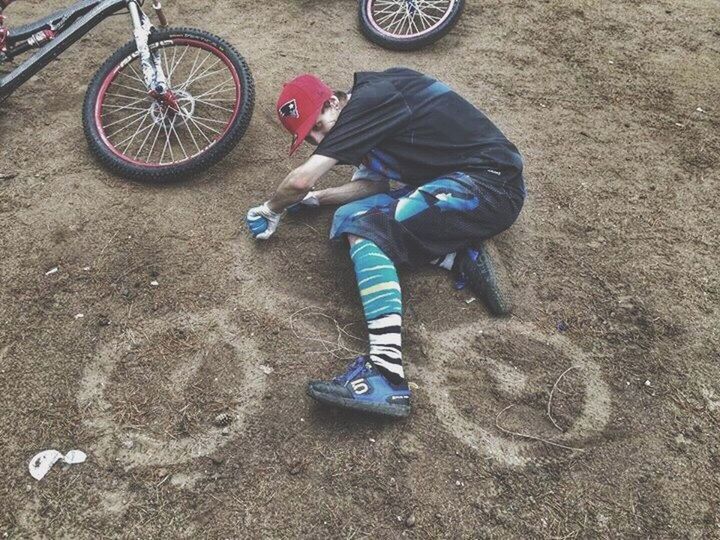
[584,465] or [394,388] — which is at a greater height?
[394,388]

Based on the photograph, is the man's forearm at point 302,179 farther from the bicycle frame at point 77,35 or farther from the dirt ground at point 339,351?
the bicycle frame at point 77,35

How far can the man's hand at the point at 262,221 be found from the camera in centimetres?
301

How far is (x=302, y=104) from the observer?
8.95 ft

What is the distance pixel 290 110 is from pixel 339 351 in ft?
3.82

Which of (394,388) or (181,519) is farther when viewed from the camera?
(394,388)

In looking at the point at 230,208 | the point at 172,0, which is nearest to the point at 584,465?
the point at 230,208

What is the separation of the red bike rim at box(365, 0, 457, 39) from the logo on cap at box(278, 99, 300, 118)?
96.1 inches

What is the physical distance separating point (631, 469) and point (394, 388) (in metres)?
0.98

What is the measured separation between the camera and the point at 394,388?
239 cm

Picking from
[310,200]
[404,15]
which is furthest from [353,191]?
[404,15]

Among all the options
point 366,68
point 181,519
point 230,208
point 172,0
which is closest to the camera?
point 181,519

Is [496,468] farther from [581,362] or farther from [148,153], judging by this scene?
[148,153]

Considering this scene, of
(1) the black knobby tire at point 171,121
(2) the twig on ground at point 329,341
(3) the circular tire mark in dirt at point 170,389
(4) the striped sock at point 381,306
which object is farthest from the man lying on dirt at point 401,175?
(1) the black knobby tire at point 171,121

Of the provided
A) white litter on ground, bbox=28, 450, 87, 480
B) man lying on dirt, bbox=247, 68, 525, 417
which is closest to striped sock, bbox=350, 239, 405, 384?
man lying on dirt, bbox=247, 68, 525, 417
